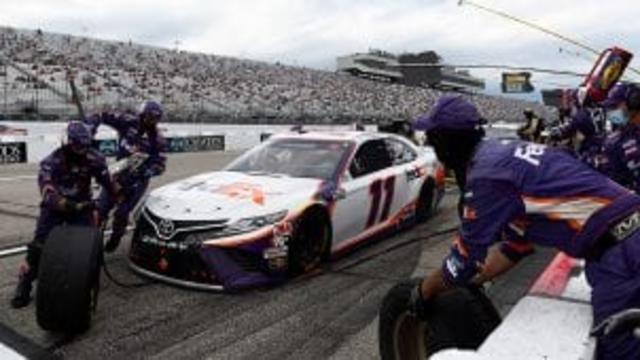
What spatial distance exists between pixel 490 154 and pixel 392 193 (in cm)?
579

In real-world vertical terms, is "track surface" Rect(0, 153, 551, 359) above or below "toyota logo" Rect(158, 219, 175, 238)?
below

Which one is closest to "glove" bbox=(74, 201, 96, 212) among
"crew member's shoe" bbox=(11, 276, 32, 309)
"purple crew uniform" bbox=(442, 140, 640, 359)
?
"crew member's shoe" bbox=(11, 276, 32, 309)

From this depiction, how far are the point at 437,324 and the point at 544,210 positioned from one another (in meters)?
0.69

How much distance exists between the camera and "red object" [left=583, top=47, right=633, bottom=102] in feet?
28.2

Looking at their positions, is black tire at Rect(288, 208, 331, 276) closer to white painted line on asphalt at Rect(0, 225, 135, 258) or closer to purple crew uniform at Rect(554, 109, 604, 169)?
white painted line on asphalt at Rect(0, 225, 135, 258)

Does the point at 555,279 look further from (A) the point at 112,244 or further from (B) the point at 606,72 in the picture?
(B) the point at 606,72

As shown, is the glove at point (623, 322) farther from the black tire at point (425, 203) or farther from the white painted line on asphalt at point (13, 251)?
the black tire at point (425, 203)

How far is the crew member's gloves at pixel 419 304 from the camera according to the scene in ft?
10.9

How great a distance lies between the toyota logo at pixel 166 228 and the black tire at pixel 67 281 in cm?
126

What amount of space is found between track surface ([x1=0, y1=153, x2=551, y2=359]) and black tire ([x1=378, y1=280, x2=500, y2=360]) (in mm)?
1425

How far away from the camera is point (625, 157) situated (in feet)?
21.1

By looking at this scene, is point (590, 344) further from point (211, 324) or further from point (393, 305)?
point (211, 324)

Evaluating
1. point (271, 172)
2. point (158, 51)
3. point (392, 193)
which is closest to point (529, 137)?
point (392, 193)

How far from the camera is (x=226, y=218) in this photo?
21.4 ft
